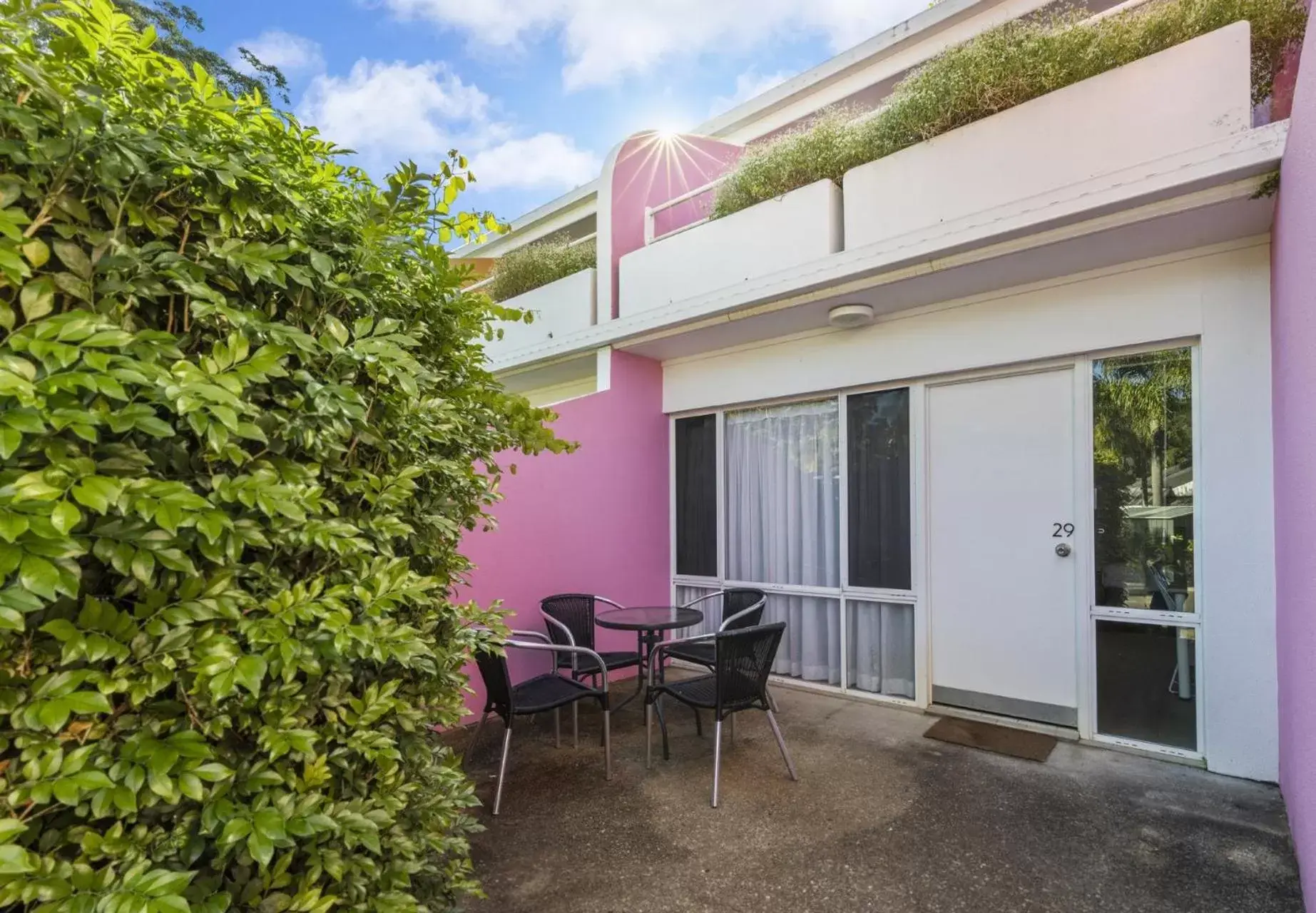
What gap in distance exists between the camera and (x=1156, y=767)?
361 cm

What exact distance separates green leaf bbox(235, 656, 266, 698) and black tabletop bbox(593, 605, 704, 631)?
125 inches

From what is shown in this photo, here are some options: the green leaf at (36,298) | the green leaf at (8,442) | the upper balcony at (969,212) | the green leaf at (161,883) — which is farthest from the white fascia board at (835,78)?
the green leaf at (161,883)

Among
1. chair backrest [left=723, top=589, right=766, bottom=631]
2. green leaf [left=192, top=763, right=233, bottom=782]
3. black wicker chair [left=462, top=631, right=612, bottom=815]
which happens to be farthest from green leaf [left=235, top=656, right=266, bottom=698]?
chair backrest [left=723, top=589, right=766, bottom=631]

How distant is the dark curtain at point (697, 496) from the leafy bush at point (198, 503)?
4.51 meters

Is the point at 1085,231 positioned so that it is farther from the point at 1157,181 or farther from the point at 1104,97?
the point at 1104,97

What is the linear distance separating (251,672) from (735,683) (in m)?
2.74

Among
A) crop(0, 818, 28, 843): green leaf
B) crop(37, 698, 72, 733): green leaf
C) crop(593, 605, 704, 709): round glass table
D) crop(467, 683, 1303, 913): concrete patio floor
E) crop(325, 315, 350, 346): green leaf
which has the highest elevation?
crop(325, 315, 350, 346): green leaf

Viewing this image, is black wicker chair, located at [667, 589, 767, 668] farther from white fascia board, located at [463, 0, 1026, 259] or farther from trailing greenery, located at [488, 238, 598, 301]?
trailing greenery, located at [488, 238, 598, 301]

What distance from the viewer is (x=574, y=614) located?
16.0ft

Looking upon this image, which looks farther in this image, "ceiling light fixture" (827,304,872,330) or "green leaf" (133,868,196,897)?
"ceiling light fixture" (827,304,872,330)

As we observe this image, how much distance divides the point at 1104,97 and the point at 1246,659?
126 inches

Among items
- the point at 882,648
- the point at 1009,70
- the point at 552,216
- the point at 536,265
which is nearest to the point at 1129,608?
the point at 882,648

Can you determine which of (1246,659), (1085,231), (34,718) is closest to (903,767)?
(1246,659)

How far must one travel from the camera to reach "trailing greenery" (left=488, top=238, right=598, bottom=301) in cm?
695
